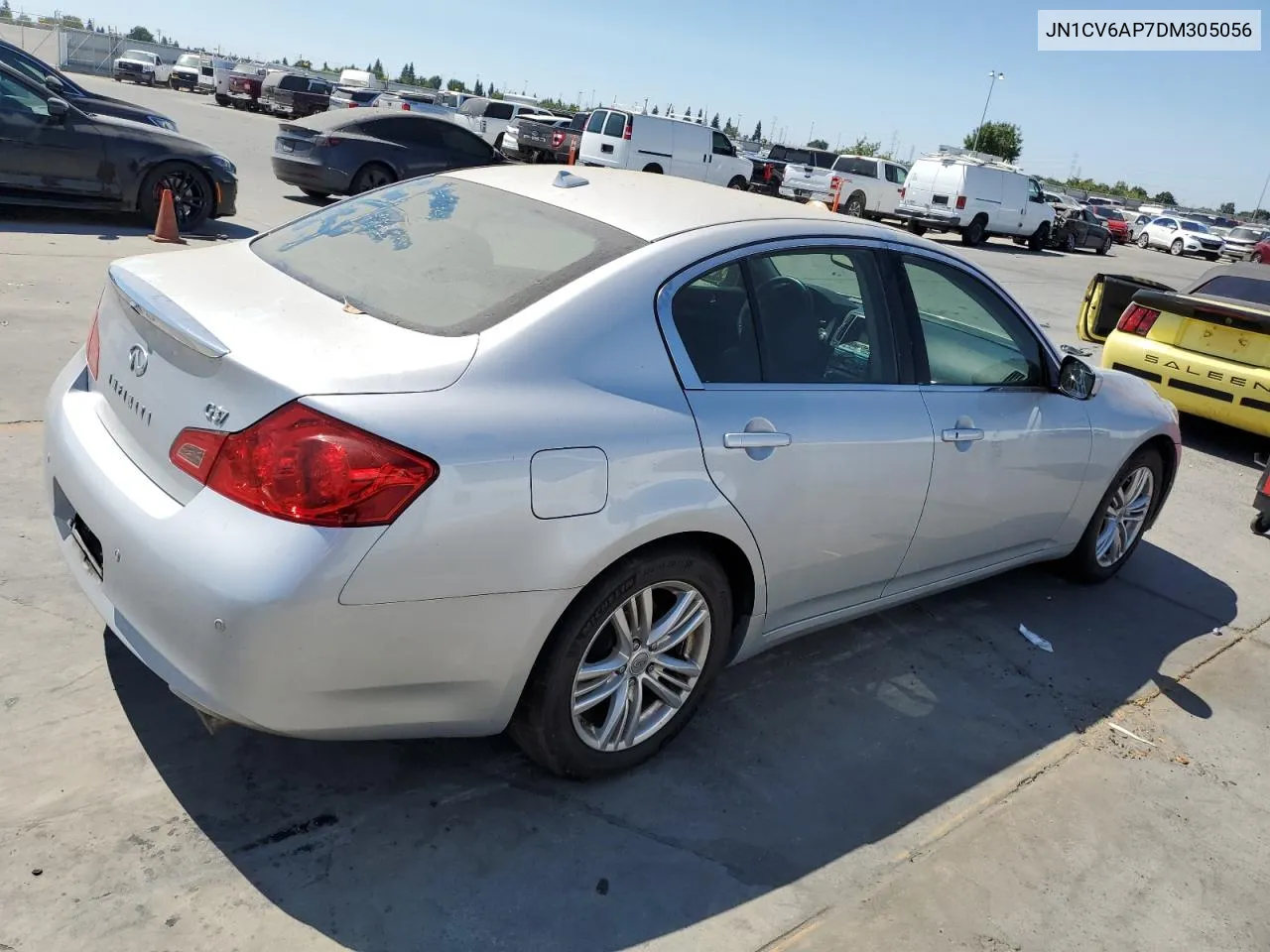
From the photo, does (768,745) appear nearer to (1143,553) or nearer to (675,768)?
(675,768)

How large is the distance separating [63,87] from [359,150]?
4.57m

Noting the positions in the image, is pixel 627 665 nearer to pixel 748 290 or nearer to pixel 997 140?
pixel 748 290

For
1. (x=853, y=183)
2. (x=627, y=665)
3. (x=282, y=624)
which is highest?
(x=853, y=183)

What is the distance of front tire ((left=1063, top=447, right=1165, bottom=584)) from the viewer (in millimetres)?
4961

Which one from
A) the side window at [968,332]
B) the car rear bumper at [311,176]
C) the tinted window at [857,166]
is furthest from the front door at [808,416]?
the tinted window at [857,166]

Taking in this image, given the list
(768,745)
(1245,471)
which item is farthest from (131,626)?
(1245,471)

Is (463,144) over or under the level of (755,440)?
over

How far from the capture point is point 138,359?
9.21 ft

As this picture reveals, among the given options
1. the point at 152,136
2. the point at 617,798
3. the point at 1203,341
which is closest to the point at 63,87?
the point at 152,136

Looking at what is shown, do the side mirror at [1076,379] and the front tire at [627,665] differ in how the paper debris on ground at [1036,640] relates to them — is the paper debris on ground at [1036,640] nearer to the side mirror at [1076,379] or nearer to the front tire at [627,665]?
the side mirror at [1076,379]

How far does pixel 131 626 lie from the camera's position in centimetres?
255

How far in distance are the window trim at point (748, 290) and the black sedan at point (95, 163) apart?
357 inches

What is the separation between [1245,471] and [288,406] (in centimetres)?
793

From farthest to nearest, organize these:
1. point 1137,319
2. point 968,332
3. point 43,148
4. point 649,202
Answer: point 43,148
point 1137,319
point 968,332
point 649,202
